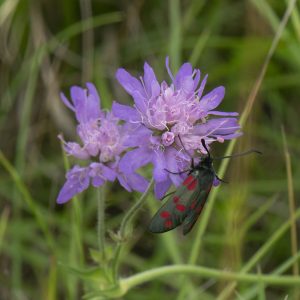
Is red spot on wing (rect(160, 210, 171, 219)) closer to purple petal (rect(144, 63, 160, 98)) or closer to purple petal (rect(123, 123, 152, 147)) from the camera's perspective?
purple petal (rect(123, 123, 152, 147))

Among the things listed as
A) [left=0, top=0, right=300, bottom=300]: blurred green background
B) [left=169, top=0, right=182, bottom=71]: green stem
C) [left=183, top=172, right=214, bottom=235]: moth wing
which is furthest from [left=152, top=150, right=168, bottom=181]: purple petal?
[left=169, top=0, right=182, bottom=71]: green stem

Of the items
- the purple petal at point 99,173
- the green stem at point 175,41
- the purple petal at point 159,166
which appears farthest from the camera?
the green stem at point 175,41

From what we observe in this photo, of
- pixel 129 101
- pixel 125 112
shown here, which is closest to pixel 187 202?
pixel 125 112

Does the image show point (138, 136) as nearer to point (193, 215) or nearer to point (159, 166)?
point (159, 166)

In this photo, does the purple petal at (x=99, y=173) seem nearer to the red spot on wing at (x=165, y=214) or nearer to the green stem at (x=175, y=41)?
the red spot on wing at (x=165, y=214)

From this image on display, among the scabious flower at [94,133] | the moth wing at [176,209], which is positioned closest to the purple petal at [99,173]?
the scabious flower at [94,133]

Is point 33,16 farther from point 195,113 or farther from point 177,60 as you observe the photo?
point 195,113
